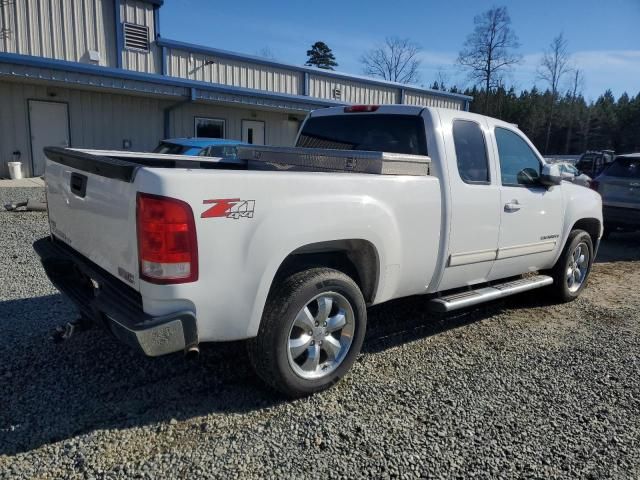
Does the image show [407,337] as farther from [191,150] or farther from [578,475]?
[191,150]

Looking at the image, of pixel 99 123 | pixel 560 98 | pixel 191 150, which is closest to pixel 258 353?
pixel 191 150

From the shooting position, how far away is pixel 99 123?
16.4m

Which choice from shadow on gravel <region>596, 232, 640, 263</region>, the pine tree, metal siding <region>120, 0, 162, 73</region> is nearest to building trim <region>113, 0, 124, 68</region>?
metal siding <region>120, 0, 162, 73</region>

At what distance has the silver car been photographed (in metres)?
9.26

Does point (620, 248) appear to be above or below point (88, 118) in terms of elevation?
below

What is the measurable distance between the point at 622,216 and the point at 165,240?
9.35 m

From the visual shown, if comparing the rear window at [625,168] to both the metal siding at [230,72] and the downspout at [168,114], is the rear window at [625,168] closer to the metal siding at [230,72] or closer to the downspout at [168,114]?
the downspout at [168,114]

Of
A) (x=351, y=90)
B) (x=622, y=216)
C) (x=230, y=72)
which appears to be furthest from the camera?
(x=351, y=90)

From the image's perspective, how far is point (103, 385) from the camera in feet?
11.1

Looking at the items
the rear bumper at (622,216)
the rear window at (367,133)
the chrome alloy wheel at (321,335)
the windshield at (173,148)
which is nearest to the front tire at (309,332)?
the chrome alloy wheel at (321,335)

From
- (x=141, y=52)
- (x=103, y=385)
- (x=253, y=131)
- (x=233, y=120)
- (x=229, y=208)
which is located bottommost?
(x=103, y=385)

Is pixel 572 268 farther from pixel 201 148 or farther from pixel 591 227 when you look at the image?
pixel 201 148

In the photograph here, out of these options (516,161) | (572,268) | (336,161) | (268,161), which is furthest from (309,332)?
(572,268)

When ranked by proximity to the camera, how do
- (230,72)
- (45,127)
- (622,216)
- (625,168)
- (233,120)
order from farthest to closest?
1. (230,72)
2. (233,120)
3. (45,127)
4. (625,168)
5. (622,216)
